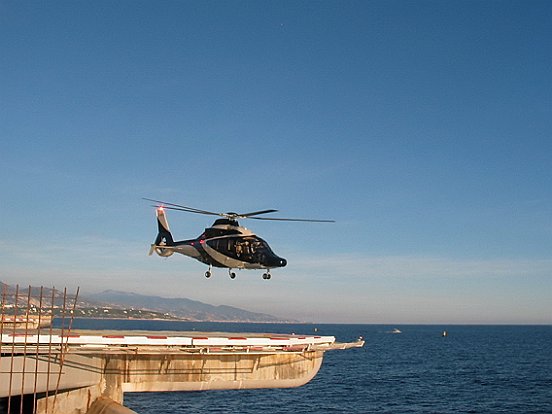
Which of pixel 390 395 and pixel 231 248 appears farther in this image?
pixel 390 395

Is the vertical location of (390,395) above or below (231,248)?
below

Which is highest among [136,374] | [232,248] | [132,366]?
[232,248]

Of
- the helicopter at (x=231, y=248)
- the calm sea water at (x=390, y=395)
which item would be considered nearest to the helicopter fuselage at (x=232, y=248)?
the helicopter at (x=231, y=248)

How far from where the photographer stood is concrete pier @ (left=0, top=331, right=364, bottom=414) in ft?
89.9

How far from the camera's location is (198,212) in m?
38.9

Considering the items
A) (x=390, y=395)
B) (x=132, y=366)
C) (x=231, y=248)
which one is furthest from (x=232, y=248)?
(x=390, y=395)

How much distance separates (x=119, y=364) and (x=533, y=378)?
6993 cm

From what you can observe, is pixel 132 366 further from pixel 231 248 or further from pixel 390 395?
pixel 390 395

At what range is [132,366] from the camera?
30422mm

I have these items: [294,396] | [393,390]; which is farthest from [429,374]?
[294,396]

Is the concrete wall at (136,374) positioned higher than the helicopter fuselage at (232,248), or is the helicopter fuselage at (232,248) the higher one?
the helicopter fuselage at (232,248)

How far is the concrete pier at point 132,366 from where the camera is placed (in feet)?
89.9

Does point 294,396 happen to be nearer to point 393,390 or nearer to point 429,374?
point 393,390

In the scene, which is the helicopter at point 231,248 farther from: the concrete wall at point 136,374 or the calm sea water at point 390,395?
the calm sea water at point 390,395
